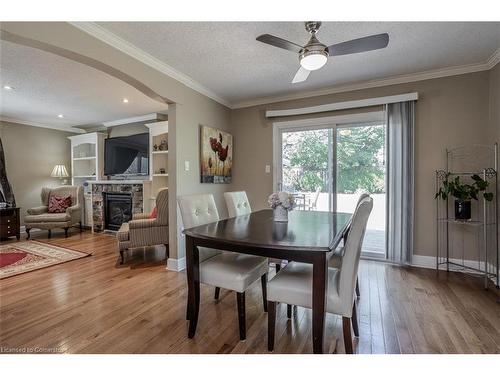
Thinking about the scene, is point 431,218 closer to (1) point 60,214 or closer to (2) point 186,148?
(2) point 186,148

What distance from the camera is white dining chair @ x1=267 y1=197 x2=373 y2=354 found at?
142cm

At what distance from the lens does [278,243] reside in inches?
57.7

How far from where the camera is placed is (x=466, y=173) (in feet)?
9.97

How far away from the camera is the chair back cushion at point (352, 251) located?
1410 mm

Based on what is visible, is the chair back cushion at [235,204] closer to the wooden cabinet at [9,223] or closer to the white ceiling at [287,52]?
the white ceiling at [287,52]

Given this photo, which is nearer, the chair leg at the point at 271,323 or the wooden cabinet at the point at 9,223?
the chair leg at the point at 271,323

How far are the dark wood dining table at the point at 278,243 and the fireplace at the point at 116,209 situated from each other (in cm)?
380

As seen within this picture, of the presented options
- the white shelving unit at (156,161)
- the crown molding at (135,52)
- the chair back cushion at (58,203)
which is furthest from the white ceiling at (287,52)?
the chair back cushion at (58,203)

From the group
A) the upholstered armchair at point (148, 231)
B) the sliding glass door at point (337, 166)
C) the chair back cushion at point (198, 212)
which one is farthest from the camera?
the sliding glass door at point (337, 166)

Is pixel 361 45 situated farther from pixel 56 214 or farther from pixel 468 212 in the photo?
pixel 56 214

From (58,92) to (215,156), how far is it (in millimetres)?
2539

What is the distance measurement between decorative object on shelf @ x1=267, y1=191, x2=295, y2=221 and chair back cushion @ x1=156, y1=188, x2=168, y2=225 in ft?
6.02
